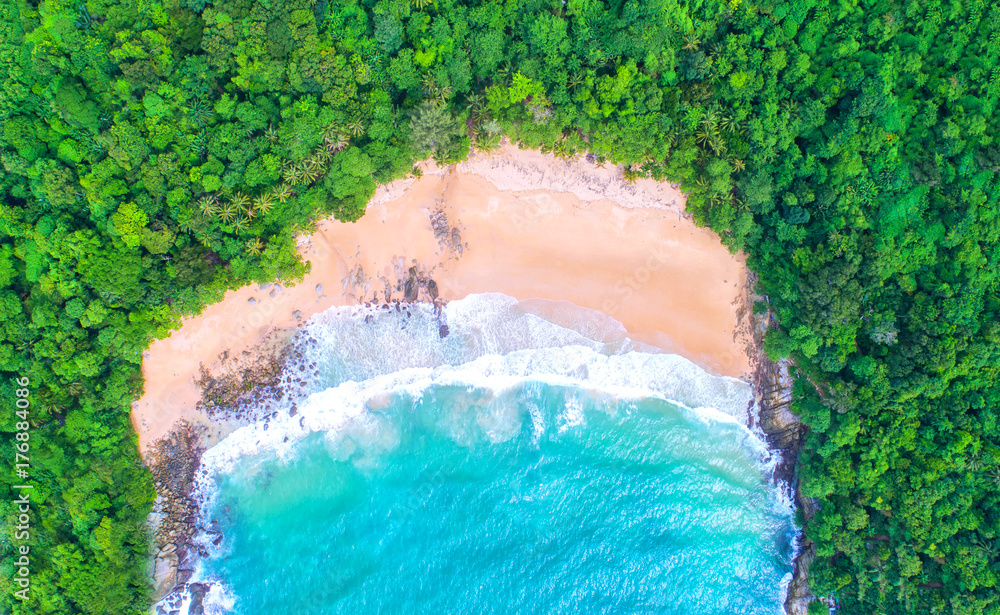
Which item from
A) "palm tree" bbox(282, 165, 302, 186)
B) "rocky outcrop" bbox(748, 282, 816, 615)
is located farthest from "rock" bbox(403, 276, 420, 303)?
"rocky outcrop" bbox(748, 282, 816, 615)

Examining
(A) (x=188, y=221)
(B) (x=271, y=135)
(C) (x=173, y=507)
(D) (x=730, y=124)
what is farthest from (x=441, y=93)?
(C) (x=173, y=507)

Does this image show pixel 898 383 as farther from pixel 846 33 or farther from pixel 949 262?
pixel 846 33

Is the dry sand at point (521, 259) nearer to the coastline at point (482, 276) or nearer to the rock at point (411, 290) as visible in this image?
the coastline at point (482, 276)

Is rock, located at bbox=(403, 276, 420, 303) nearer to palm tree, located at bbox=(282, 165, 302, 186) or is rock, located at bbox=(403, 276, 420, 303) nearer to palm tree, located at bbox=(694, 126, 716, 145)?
palm tree, located at bbox=(282, 165, 302, 186)

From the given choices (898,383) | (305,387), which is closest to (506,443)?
(305,387)

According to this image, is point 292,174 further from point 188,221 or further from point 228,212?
point 188,221

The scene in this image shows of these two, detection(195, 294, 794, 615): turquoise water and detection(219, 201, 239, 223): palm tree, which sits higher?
detection(219, 201, 239, 223): palm tree
